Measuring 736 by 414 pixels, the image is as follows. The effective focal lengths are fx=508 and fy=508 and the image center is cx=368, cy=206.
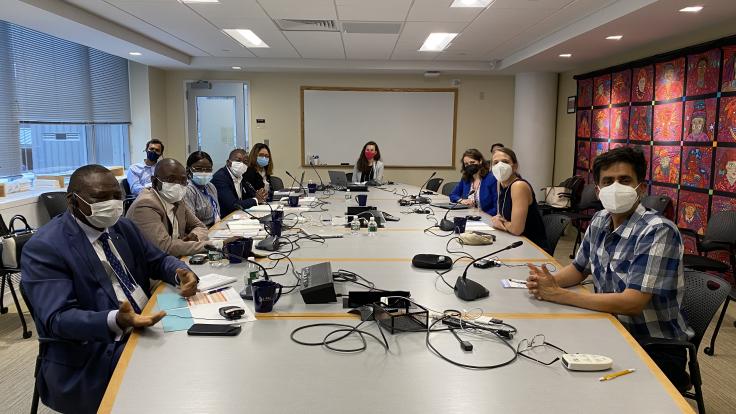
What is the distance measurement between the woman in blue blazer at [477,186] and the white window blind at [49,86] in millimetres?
4504

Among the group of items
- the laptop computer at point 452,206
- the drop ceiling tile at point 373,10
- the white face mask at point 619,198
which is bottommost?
the laptop computer at point 452,206

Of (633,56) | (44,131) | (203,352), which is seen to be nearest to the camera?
(203,352)

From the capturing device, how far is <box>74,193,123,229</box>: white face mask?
6.22ft

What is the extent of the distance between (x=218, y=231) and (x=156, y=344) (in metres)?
1.91

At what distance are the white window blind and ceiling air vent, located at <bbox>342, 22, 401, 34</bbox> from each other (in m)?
3.30

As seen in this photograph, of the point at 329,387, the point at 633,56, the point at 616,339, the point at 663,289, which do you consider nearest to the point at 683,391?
the point at 663,289

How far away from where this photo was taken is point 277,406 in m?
1.26

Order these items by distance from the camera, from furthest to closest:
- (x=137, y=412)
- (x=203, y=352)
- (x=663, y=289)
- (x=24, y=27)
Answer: (x=24, y=27) → (x=663, y=289) → (x=203, y=352) → (x=137, y=412)

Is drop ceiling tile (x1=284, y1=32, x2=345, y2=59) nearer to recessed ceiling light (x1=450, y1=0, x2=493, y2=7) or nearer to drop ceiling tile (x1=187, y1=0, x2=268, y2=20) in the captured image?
drop ceiling tile (x1=187, y1=0, x2=268, y2=20)

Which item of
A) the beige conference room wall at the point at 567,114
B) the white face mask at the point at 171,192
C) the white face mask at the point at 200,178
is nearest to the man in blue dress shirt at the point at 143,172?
the white face mask at the point at 200,178

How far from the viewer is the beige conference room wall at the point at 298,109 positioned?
8422 mm

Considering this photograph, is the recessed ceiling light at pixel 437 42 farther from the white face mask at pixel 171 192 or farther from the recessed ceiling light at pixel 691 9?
the white face mask at pixel 171 192

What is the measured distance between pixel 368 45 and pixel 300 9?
1.91 meters

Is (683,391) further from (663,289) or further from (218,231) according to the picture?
(218,231)
